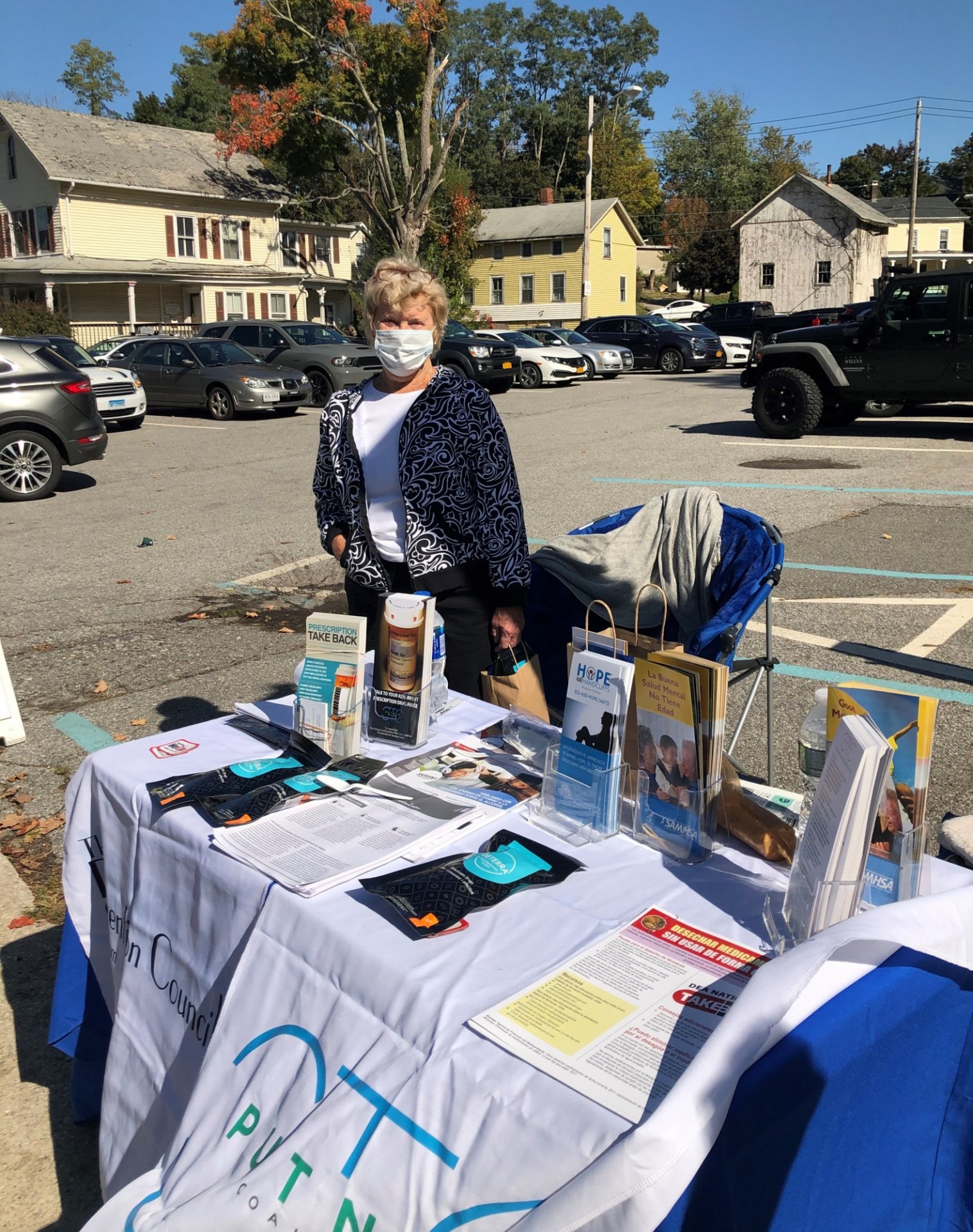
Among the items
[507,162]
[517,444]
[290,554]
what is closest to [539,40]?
[507,162]

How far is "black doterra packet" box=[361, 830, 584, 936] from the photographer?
1.83m

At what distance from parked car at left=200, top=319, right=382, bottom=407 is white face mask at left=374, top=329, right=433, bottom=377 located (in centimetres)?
1697

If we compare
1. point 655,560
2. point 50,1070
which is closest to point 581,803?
point 50,1070

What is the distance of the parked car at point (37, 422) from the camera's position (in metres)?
11.7

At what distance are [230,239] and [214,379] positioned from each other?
24.7 m

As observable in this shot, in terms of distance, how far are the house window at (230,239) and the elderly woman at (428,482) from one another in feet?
135

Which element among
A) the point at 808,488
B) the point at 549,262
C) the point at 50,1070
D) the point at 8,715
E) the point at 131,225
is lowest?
the point at 50,1070

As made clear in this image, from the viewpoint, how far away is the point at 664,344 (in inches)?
1169

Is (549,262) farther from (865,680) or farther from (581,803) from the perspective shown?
(581,803)

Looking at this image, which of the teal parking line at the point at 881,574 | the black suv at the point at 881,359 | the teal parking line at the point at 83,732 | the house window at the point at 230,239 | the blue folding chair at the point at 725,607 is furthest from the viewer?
the house window at the point at 230,239

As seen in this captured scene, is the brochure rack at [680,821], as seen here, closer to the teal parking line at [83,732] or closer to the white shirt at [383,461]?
the white shirt at [383,461]

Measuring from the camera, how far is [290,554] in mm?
8586

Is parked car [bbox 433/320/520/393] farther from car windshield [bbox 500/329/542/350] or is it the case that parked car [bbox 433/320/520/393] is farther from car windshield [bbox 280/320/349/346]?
car windshield [bbox 280/320/349/346]

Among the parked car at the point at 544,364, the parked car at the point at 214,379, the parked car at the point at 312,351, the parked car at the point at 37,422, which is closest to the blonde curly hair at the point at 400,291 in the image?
the parked car at the point at 37,422
